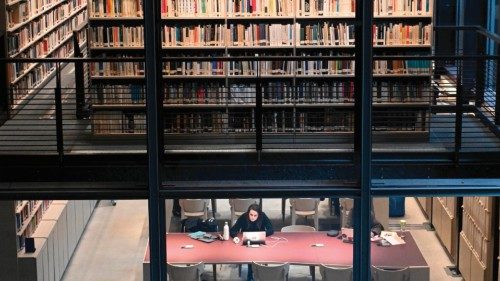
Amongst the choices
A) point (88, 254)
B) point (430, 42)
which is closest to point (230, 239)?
point (88, 254)

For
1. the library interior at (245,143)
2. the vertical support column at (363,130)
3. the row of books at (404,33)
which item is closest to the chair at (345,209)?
the library interior at (245,143)

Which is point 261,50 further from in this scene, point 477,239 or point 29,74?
point 477,239

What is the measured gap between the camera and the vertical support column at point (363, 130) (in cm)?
633

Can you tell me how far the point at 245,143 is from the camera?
7340 millimetres

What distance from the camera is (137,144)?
26.8ft

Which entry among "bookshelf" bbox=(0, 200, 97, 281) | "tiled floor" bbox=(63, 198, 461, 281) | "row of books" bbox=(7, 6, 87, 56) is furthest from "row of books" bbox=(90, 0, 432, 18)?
"tiled floor" bbox=(63, 198, 461, 281)

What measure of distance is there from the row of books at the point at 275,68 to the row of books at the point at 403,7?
0.44 metres

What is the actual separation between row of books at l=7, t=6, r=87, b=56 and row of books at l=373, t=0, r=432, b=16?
3.48 m

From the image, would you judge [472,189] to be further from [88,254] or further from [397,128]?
[88,254]

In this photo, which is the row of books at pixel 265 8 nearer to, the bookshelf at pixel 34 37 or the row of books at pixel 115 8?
the row of books at pixel 115 8

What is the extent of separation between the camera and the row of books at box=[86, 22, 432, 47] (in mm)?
9211

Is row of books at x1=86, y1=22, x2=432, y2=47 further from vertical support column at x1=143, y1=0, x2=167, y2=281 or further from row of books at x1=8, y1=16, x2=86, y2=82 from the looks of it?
vertical support column at x1=143, y1=0, x2=167, y2=281

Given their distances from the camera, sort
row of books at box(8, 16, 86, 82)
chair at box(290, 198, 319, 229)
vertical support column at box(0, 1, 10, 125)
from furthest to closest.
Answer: chair at box(290, 198, 319, 229) < row of books at box(8, 16, 86, 82) < vertical support column at box(0, 1, 10, 125)

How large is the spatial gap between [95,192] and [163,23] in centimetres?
294
